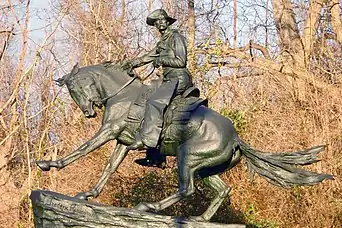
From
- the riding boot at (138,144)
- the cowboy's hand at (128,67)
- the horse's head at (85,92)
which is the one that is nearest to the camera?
the riding boot at (138,144)

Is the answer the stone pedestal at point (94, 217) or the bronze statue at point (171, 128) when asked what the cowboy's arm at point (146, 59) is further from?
the stone pedestal at point (94, 217)

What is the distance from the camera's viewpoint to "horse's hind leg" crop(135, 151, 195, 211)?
6727mm

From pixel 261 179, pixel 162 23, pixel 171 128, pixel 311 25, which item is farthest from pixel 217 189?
pixel 311 25

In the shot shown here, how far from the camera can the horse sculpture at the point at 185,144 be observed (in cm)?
679

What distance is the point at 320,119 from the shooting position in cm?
1130

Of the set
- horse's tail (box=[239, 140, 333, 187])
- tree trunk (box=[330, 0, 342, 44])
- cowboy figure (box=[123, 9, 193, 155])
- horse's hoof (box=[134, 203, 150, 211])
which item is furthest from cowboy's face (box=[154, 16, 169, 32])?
tree trunk (box=[330, 0, 342, 44])

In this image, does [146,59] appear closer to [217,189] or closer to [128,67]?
[128,67]

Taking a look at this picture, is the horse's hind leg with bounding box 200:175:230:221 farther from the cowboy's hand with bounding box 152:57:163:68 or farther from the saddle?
the cowboy's hand with bounding box 152:57:163:68

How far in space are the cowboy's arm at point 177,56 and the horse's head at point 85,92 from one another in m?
0.84

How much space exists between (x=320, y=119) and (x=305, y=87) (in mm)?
962

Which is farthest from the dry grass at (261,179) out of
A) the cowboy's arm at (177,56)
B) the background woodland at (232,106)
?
the cowboy's arm at (177,56)

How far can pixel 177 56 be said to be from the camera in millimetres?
6973


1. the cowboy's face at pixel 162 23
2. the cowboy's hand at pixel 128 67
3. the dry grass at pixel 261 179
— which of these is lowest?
the dry grass at pixel 261 179

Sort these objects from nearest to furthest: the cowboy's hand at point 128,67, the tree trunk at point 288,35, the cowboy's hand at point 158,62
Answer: the cowboy's hand at point 158,62 < the cowboy's hand at point 128,67 < the tree trunk at point 288,35
